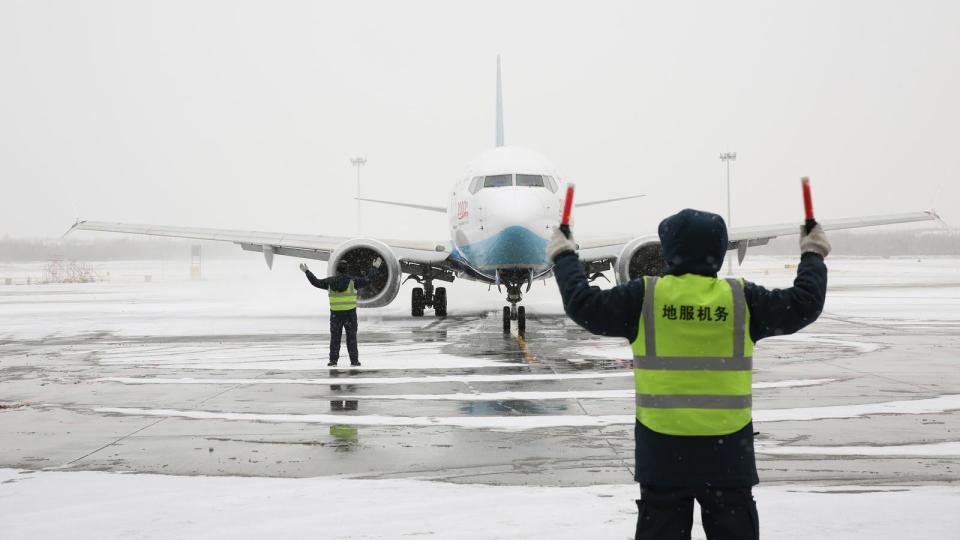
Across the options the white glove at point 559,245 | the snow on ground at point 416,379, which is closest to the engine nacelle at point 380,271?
the snow on ground at point 416,379

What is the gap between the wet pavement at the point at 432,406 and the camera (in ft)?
22.9

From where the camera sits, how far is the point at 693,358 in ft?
11.7

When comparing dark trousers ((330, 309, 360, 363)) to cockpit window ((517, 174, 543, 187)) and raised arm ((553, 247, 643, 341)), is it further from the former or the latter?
raised arm ((553, 247, 643, 341))

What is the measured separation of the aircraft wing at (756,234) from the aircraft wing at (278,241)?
11.7ft

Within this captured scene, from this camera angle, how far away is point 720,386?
3564mm

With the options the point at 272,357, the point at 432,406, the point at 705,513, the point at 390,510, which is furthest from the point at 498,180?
the point at 705,513

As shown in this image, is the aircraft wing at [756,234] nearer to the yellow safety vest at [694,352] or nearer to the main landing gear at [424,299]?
the main landing gear at [424,299]

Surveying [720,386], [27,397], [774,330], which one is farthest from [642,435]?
[27,397]

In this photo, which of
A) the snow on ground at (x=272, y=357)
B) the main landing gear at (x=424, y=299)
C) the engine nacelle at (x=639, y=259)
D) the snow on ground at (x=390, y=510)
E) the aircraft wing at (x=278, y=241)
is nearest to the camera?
the snow on ground at (x=390, y=510)

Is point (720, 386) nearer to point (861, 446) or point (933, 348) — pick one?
point (861, 446)

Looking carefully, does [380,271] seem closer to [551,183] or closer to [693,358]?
[551,183]

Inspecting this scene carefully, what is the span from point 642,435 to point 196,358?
12545 mm

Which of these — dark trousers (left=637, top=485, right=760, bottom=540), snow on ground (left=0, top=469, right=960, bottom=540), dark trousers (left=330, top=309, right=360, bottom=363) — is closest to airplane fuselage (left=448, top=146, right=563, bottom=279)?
dark trousers (left=330, top=309, right=360, bottom=363)

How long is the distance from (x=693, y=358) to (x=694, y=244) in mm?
423
